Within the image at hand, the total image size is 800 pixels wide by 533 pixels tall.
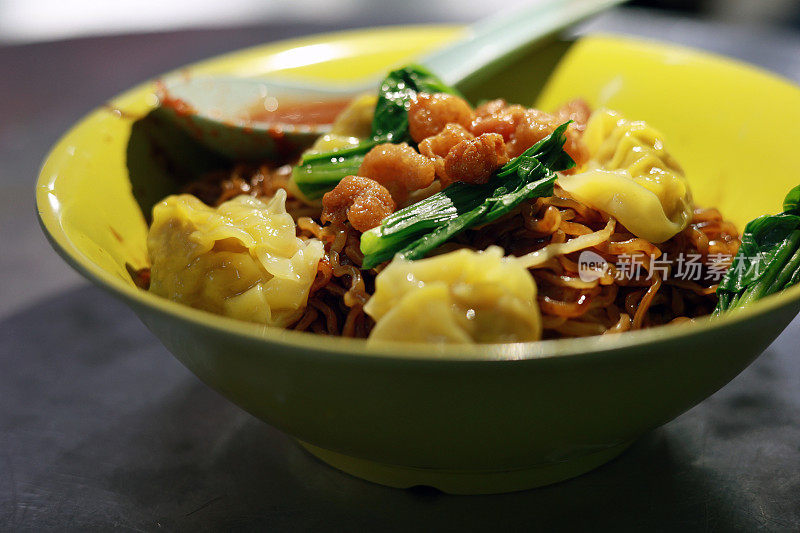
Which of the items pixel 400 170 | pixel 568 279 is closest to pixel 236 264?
pixel 400 170

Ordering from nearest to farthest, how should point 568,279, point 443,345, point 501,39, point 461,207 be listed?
1. point 443,345
2. point 568,279
3. point 461,207
4. point 501,39

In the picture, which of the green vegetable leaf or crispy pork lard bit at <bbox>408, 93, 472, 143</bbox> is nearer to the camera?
crispy pork lard bit at <bbox>408, 93, 472, 143</bbox>

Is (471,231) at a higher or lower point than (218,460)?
higher

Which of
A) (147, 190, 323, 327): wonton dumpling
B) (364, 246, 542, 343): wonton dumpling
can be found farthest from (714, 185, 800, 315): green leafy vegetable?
(147, 190, 323, 327): wonton dumpling

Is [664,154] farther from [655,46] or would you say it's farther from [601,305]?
[655,46]

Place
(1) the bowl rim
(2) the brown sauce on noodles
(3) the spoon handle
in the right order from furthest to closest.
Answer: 1. (3) the spoon handle
2. (2) the brown sauce on noodles
3. (1) the bowl rim

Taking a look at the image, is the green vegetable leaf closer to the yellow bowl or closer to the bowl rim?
the yellow bowl

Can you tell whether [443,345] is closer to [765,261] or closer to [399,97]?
[765,261]
